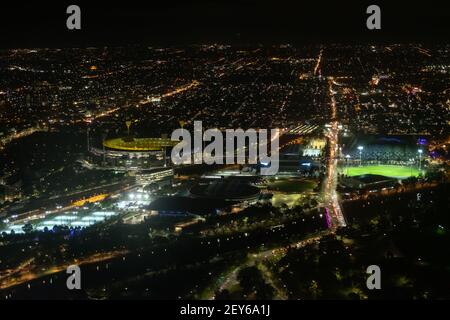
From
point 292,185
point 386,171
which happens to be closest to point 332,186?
point 292,185

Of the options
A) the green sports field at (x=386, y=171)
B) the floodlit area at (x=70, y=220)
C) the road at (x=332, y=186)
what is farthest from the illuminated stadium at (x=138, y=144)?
the floodlit area at (x=70, y=220)

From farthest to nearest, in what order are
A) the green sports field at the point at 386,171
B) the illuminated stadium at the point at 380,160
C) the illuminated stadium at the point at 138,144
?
the illuminated stadium at the point at 138,144 < the green sports field at the point at 386,171 < the illuminated stadium at the point at 380,160

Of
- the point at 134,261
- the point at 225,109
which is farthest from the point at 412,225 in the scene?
the point at 225,109

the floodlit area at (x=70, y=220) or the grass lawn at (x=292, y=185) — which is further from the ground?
the grass lawn at (x=292, y=185)

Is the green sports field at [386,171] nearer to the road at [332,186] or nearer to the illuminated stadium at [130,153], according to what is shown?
the road at [332,186]

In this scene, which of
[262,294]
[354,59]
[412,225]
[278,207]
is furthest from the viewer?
[354,59]

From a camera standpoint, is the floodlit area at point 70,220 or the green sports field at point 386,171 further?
the green sports field at point 386,171

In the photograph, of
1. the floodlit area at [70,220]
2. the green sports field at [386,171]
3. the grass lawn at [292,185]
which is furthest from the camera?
the green sports field at [386,171]

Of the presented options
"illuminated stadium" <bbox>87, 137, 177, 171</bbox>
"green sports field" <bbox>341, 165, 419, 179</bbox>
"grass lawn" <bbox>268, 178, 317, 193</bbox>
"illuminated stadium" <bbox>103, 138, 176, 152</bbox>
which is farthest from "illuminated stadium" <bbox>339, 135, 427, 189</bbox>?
"illuminated stadium" <bbox>103, 138, 176, 152</bbox>

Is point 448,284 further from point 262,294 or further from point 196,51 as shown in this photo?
point 196,51
